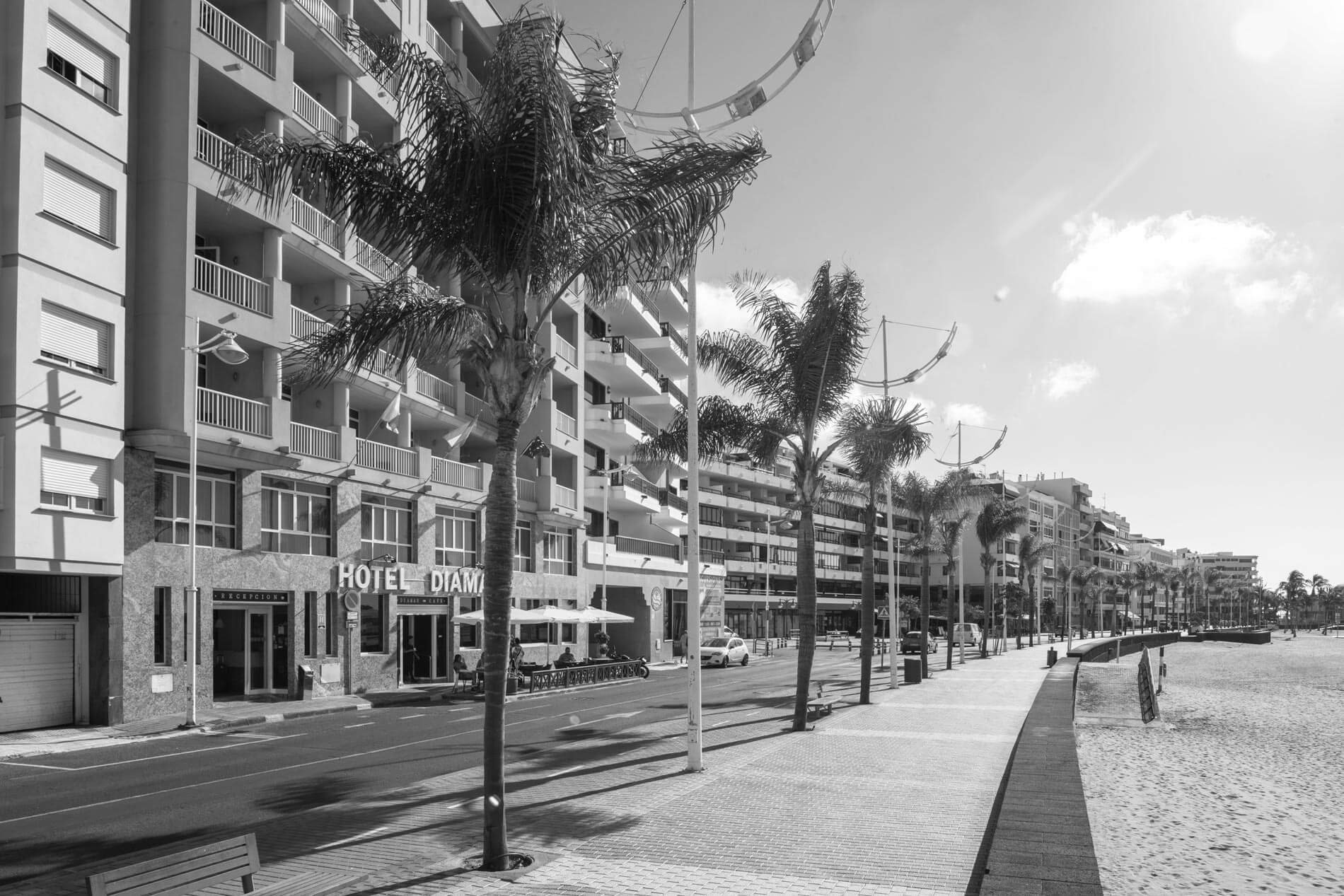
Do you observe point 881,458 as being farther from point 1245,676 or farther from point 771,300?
point 1245,676

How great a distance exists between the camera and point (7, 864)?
10.4 meters

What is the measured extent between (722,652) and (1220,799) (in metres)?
32.5

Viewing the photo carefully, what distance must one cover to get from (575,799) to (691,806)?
5.05ft

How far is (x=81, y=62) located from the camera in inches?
923

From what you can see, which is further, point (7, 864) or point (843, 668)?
point (843, 668)

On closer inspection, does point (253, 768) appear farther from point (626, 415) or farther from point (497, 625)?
point (626, 415)

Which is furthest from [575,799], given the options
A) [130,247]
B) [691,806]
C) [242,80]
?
[242,80]

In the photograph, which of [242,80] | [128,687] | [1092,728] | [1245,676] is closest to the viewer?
[128,687]

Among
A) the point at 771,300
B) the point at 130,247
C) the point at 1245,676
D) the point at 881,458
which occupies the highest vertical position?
the point at 130,247

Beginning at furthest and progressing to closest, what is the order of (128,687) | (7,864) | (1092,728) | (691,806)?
(1092,728) → (128,687) → (691,806) → (7,864)

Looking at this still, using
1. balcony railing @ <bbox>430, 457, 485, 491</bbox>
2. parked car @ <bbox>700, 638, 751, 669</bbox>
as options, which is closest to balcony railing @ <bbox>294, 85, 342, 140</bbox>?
balcony railing @ <bbox>430, 457, 485, 491</bbox>

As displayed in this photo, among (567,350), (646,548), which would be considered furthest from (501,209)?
(646,548)

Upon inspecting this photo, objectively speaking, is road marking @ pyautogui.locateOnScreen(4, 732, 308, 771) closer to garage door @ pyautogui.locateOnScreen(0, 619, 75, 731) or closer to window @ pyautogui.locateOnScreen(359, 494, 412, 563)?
garage door @ pyautogui.locateOnScreen(0, 619, 75, 731)

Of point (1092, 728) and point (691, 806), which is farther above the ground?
point (691, 806)
